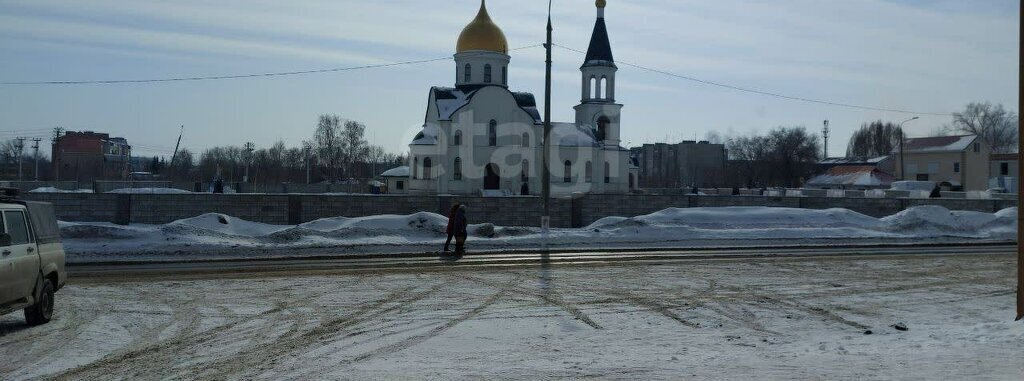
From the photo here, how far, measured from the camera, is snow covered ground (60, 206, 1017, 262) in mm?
22328

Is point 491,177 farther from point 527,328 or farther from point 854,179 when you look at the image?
point 527,328

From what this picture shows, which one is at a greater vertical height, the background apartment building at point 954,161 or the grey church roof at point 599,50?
the grey church roof at point 599,50

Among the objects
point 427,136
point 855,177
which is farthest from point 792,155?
point 427,136

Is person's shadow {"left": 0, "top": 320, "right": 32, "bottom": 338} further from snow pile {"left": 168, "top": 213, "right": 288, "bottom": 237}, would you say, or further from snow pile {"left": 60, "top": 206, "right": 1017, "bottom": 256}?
snow pile {"left": 168, "top": 213, "right": 288, "bottom": 237}

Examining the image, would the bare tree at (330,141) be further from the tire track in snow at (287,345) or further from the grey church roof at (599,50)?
the tire track in snow at (287,345)

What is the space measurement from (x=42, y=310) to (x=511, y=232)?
16830 mm

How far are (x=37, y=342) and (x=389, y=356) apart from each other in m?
4.13

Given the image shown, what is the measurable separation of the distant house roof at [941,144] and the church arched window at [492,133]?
46572 millimetres

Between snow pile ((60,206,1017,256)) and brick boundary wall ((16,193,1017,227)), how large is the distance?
1851mm

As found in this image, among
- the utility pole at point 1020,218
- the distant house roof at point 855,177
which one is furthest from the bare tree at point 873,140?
the utility pole at point 1020,218

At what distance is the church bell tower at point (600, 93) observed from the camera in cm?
7238

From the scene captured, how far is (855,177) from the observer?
89.3 meters

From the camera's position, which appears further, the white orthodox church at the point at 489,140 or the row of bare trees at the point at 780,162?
the row of bare trees at the point at 780,162

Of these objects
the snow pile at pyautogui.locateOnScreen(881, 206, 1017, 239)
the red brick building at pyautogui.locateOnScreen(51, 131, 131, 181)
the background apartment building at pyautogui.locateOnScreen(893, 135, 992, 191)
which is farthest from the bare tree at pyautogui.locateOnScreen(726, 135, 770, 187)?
the red brick building at pyautogui.locateOnScreen(51, 131, 131, 181)
